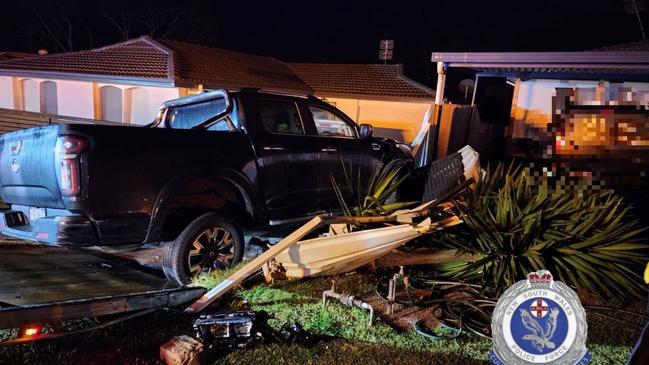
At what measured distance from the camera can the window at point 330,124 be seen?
6.40 meters

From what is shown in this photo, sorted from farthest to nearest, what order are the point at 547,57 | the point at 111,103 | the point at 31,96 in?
the point at 31,96 → the point at 111,103 → the point at 547,57

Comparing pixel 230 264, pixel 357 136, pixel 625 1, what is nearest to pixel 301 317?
pixel 230 264

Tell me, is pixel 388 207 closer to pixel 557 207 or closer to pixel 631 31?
pixel 557 207

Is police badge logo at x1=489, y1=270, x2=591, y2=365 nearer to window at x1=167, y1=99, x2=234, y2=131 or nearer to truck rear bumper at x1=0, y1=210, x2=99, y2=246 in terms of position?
truck rear bumper at x1=0, y1=210, x2=99, y2=246

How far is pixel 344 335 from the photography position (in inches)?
145

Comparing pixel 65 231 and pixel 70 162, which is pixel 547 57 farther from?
pixel 65 231

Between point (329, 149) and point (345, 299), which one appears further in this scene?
point (329, 149)

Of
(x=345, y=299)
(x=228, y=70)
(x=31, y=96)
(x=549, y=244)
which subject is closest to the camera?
(x=345, y=299)

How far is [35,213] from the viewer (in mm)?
4656

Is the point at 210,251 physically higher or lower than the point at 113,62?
lower

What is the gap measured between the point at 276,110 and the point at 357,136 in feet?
4.45

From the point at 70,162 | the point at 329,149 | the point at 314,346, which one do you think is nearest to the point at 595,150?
the point at 329,149

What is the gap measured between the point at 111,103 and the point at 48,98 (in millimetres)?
2929

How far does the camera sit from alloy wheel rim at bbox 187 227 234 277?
4938mm
